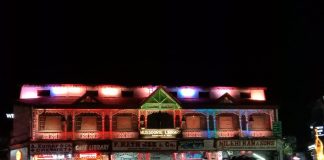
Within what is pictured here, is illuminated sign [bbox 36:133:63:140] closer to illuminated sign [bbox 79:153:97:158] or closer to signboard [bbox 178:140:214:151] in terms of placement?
illuminated sign [bbox 79:153:97:158]

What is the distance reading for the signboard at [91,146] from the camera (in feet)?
126

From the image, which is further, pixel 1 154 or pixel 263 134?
pixel 1 154

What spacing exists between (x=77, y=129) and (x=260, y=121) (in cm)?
1615

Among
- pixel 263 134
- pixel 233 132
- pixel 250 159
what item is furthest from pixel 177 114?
pixel 250 159

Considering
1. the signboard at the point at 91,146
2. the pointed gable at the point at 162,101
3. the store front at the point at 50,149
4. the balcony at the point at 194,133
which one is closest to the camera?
the store front at the point at 50,149

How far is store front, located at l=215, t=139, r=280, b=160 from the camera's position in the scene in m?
40.6

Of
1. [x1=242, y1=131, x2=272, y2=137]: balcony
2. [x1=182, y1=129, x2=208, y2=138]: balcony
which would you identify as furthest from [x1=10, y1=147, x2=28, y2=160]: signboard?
[x1=242, y1=131, x2=272, y2=137]: balcony

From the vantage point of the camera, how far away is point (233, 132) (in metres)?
41.9

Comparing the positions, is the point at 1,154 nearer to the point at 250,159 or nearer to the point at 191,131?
the point at 191,131

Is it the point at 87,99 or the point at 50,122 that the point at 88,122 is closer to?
the point at 87,99

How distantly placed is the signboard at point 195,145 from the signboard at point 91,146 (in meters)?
6.17

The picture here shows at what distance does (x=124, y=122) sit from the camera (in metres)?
40.8

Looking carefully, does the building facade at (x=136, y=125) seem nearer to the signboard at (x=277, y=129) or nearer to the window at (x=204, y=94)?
the signboard at (x=277, y=129)

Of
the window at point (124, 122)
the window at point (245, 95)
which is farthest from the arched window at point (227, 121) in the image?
the window at point (124, 122)
